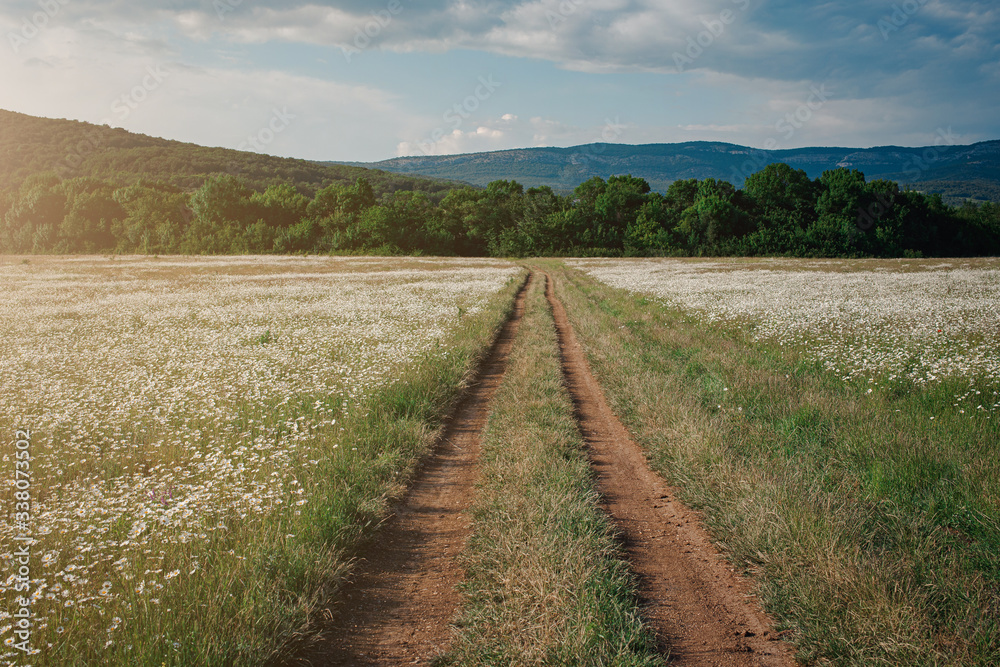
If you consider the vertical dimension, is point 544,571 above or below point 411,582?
above

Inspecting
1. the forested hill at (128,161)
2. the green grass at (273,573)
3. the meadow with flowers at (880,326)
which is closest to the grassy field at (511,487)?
the green grass at (273,573)

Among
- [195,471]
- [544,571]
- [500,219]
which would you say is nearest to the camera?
[544,571]

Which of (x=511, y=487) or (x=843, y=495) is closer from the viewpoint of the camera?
(x=843, y=495)

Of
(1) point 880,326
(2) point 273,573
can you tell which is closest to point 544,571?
(2) point 273,573

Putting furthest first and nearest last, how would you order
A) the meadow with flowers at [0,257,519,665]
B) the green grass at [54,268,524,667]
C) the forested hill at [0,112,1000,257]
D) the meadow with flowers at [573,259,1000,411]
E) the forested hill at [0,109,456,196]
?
1. the forested hill at [0,109,456,196]
2. the forested hill at [0,112,1000,257]
3. the meadow with flowers at [573,259,1000,411]
4. the meadow with flowers at [0,257,519,665]
5. the green grass at [54,268,524,667]

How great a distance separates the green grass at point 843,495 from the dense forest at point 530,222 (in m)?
77.3

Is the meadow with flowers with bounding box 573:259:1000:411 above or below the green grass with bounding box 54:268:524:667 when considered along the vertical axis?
above

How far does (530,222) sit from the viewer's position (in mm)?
88750

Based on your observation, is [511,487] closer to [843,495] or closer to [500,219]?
[843,495]

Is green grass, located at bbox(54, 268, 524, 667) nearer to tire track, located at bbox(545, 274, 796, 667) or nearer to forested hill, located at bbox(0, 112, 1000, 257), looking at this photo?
tire track, located at bbox(545, 274, 796, 667)

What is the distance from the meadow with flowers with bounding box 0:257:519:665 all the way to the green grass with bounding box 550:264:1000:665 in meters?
3.50

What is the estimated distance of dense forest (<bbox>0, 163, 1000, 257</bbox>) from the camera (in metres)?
79.2

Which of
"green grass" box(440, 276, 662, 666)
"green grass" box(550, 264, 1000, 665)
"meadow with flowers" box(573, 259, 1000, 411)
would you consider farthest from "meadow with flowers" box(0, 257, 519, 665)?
"meadow with flowers" box(573, 259, 1000, 411)

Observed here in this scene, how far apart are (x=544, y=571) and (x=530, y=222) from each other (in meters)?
87.7
